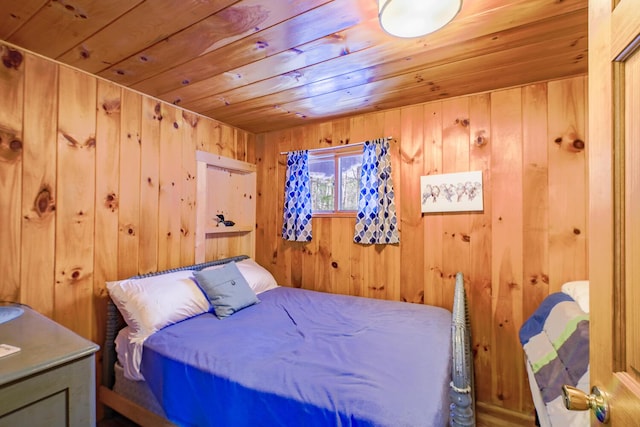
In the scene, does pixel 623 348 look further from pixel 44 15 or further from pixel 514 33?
pixel 44 15

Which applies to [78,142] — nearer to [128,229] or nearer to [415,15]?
[128,229]

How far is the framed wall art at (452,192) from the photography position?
2.19 meters

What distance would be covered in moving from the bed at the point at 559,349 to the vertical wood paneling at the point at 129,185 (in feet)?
8.77

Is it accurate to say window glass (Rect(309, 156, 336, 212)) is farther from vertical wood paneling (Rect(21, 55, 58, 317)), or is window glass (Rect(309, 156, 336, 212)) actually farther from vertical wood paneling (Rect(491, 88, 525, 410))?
vertical wood paneling (Rect(21, 55, 58, 317))

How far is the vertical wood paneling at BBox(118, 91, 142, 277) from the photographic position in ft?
6.82

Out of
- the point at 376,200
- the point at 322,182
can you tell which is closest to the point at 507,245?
the point at 376,200

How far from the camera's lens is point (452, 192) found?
2.27 meters

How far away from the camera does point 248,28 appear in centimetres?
142

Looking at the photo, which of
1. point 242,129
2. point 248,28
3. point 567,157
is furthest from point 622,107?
point 242,129

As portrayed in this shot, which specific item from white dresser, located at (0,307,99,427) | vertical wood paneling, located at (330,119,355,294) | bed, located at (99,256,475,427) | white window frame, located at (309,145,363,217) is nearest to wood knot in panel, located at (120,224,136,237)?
bed, located at (99,256,475,427)

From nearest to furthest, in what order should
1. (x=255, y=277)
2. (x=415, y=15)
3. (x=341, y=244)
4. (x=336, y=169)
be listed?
(x=415, y=15), (x=255, y=277), (x=341, y=244), (x=336, y=169)

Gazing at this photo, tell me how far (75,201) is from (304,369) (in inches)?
72.0

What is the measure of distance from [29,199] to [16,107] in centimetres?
54

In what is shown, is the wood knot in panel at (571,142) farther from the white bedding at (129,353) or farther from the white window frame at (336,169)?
the white bedding at (129,353)
